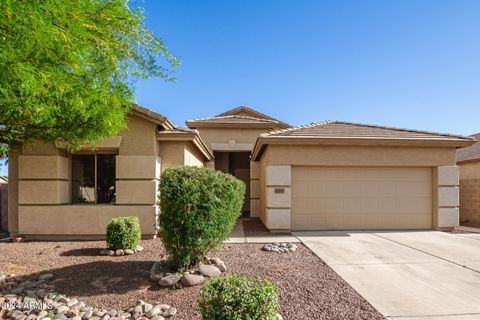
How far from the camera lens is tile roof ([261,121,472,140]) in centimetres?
1027

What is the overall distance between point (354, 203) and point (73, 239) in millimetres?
9362

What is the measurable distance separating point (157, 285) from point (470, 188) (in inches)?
577

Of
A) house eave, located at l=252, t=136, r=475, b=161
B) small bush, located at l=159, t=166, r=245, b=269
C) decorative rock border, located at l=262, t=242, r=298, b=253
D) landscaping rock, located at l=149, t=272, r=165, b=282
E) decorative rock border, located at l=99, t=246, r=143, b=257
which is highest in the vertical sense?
house eave, located at l=252, t=136, r=475, b=161

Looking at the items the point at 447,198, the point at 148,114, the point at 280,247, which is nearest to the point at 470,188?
the point at 447,198

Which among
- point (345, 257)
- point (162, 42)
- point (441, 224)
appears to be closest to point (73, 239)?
point (162, 42)

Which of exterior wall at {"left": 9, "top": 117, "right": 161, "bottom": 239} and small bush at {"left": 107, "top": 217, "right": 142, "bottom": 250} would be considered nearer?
small bush at {"left": 107, "top": 217, "right": 142, "bottom": 250}

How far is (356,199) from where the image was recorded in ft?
34.5

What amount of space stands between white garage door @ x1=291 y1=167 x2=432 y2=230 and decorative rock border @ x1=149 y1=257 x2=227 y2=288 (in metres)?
5.20

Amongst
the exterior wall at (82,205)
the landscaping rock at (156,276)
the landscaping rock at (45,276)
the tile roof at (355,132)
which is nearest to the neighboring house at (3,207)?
the exterior wall at (82,205)

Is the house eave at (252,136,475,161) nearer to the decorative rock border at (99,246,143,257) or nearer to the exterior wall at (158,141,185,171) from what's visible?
the exterior wall at (158,141,185,171)

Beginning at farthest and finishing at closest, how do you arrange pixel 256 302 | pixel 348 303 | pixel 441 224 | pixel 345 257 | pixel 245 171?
1. pixel 245 171
2. pixel 441 224
3. pixel 345 257
4. pixel 348 303
5. pixel 256 302

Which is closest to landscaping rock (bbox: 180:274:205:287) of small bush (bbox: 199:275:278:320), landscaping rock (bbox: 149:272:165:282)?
landscaping rock (bbox: 149:272:165:282)

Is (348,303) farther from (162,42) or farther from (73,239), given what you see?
(73,239)

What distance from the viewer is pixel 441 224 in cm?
1044
